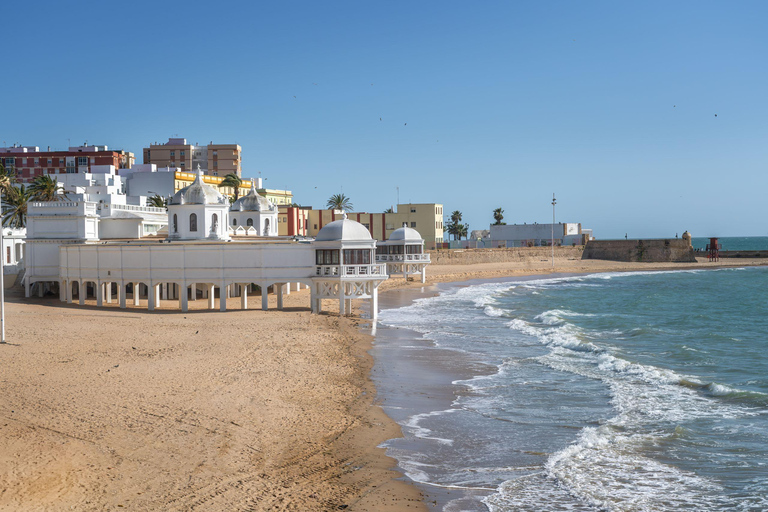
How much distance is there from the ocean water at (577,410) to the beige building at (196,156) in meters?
77.0

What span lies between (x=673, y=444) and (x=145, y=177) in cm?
7997

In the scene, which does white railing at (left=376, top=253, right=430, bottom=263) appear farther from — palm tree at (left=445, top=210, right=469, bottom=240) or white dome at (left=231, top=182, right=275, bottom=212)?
palm tree at (left=445, top=210, right=469, bottom=240)

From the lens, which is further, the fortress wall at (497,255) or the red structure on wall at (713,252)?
the red structure on wall at (713,252)

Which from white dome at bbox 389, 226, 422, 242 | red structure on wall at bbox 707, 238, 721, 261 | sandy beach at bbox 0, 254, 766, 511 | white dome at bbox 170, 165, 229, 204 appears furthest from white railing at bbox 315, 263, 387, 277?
red structure on wall at bbox 707, 238, 721, 261

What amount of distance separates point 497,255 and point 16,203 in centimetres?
6186

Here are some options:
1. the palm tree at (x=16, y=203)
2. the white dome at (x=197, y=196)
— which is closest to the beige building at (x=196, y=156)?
the palm tree at (x=16, y=203)

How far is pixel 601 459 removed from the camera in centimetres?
1603

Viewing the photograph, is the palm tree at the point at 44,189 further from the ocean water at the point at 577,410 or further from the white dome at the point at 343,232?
the ocean water at the point at 577,410

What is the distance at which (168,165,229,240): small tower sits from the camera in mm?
43906

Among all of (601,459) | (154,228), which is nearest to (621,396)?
(601,459)

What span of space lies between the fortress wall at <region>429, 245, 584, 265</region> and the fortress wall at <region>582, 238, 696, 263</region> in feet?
11.1

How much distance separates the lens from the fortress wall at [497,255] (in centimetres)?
9662

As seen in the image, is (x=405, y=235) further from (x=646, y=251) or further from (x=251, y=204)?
(x=646, y=251)

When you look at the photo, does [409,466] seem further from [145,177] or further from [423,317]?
[145,177]
